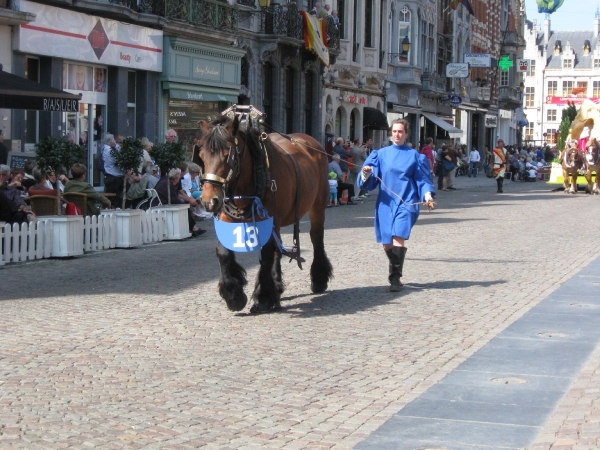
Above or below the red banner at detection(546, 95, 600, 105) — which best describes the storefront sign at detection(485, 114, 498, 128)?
below

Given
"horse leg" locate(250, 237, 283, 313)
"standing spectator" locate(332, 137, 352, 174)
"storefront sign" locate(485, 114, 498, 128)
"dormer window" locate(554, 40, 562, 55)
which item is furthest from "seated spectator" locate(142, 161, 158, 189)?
"dormer window" locate(554, 40, 562, 55)

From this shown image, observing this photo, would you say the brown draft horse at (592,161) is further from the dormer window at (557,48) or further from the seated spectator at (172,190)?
the dormer window at (557,48)

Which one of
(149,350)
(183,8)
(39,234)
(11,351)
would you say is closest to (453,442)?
(149,350)

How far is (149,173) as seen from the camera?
71.2ft

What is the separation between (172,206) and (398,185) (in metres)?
7.56

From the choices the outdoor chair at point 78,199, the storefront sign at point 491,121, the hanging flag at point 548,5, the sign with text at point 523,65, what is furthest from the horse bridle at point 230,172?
the hanging flag at point 548,5

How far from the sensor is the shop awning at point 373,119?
49.5m

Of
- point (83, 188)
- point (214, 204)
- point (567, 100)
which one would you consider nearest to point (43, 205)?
point (83, 188)

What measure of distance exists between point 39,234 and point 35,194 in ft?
5.30

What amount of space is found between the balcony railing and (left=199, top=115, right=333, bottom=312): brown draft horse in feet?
57.4

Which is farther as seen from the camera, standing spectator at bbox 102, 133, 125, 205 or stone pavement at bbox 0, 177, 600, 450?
standing spectator at bbox 102, 133, 125, 205

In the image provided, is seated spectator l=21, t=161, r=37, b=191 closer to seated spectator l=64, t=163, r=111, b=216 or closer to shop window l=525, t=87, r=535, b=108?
seated spectator l=64, t=163, r=111, b=216

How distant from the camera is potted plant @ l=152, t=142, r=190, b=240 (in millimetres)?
18875

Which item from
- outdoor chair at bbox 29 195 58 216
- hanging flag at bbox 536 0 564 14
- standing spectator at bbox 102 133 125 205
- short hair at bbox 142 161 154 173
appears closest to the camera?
outdoor chair at bbox 29 195 58 216
